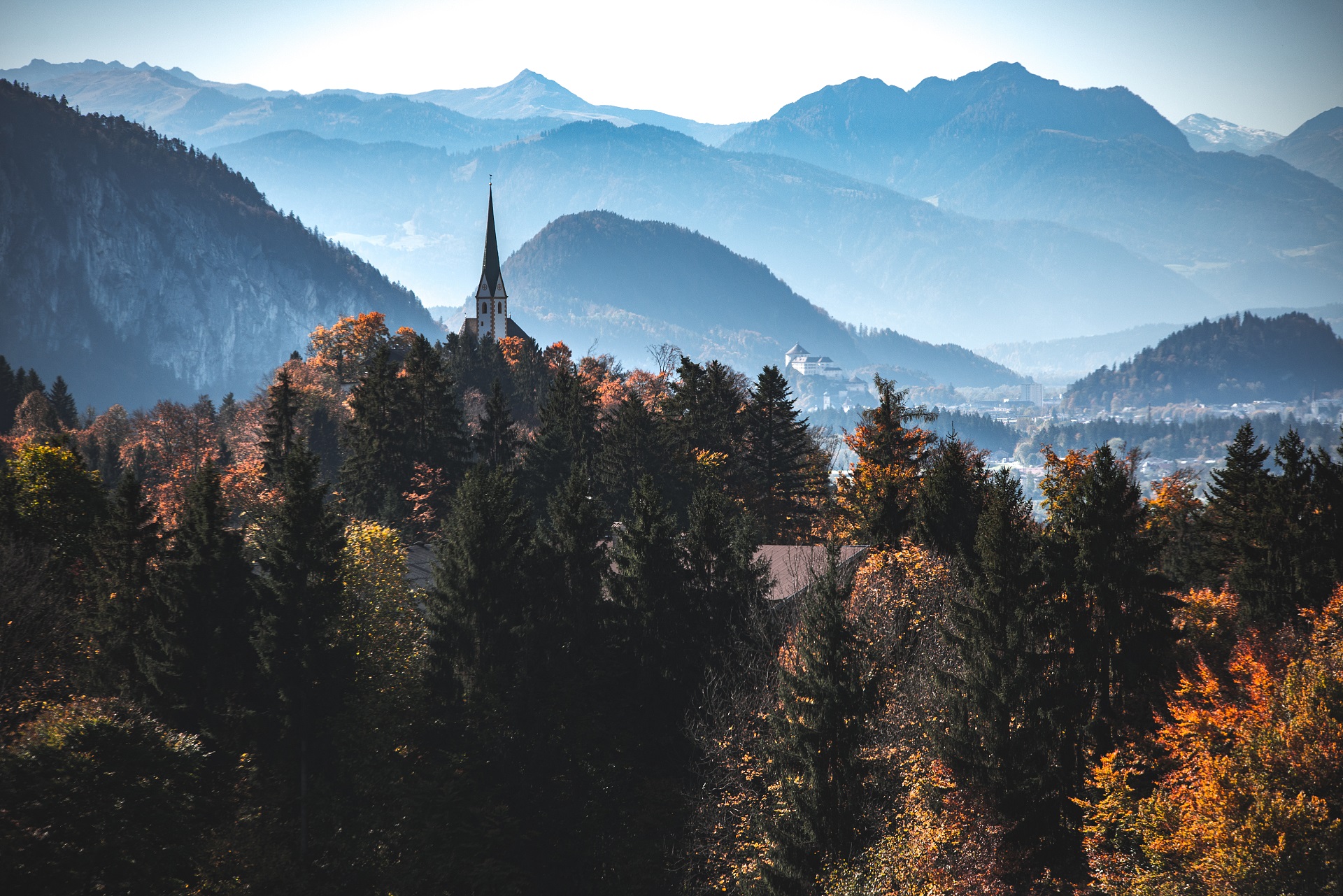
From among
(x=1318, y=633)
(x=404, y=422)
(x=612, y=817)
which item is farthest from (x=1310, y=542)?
(x=404, y=422)

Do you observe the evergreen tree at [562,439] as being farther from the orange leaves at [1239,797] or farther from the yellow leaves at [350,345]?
the orange leaves at [1239,797]

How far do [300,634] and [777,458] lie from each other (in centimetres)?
3234

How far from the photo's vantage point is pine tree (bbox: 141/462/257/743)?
104 feet

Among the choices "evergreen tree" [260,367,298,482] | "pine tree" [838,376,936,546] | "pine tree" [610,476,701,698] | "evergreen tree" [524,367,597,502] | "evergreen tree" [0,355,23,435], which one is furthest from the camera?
"evergreen tree" [0,355,23,435]

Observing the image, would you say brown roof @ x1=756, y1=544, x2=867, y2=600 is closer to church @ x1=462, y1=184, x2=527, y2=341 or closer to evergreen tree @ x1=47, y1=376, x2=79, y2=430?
evergreen tree @ x1=47, y1=376, x2=79, y2=430

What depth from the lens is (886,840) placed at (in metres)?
27.8

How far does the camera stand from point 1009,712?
2920 centimetres

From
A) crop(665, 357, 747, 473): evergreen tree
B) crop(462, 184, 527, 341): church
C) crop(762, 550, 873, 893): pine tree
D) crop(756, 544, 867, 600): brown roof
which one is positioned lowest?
crop(762, 550, 873, 893): pine tree

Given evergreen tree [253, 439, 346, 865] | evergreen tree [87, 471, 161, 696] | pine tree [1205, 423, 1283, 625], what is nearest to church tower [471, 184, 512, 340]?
evergreen tree [87, 471, 161, 696]

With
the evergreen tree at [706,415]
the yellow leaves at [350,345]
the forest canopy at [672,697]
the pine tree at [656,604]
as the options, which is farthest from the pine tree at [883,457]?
the yellow leaves at [350,345]

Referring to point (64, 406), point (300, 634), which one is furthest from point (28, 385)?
point (300, 634)

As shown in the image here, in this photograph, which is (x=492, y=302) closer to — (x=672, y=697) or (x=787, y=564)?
(x=787, y=564)

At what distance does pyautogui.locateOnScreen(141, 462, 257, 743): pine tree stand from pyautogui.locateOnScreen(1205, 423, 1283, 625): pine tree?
116ft

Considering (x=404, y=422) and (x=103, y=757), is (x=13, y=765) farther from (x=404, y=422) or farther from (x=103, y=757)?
(x=404, y=422)
